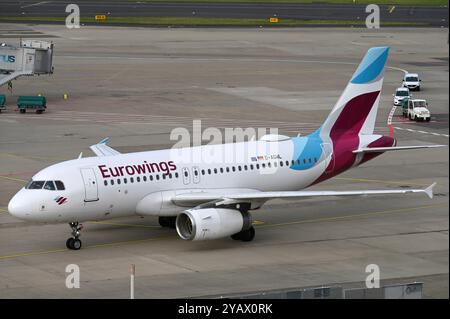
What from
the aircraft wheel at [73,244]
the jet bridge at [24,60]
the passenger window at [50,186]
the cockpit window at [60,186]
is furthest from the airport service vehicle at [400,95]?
the passenger window at [50,186]

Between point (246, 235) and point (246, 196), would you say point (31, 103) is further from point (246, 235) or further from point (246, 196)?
point (246, 196)

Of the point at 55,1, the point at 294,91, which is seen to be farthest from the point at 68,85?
the point at 55,1

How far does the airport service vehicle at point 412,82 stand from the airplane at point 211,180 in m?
47.6

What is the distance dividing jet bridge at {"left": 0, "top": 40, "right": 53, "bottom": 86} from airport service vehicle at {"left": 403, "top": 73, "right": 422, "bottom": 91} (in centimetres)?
3325

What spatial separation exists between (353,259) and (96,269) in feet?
36.1

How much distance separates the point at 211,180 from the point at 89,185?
21.2ft

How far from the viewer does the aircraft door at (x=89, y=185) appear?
161ft

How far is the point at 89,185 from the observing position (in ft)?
161

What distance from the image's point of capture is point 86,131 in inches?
3292

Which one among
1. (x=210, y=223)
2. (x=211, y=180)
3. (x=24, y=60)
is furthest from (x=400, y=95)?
(x=210, y=223)

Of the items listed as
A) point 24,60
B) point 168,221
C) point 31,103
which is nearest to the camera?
point 168,221

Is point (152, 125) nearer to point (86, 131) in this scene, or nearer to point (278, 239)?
point (86, 131)

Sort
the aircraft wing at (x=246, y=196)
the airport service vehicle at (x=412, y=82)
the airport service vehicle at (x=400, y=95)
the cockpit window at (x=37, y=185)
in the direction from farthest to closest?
1. the airport service vehicle at (x=412, y=82)
2. the airport service vehicle at (x=400, y=95)
3. the aircraft wing at (x=246, y=196)
4. the cockpit window at (x=37, y=185)

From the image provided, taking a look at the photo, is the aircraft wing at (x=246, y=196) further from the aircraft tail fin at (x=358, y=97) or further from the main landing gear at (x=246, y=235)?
the aircraft tail fin at (x=358, y=97)
